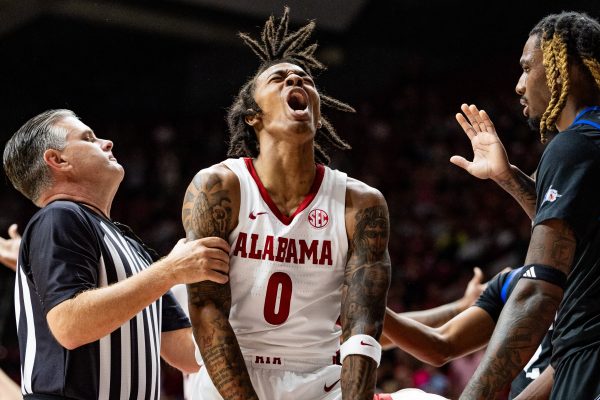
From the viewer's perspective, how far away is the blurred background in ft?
37.8

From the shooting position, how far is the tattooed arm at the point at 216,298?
306 cm

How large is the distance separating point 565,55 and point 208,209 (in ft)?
4.89

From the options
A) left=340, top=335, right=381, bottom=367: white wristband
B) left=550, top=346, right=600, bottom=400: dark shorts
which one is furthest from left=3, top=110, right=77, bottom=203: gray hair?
left=550, top=346, right=600, bottom=400: dark shorts

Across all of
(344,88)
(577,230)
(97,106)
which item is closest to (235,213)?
(577,230)

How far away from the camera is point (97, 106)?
16141 millimetres

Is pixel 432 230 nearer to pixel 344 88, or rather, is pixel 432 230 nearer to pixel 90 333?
pixel 344 88

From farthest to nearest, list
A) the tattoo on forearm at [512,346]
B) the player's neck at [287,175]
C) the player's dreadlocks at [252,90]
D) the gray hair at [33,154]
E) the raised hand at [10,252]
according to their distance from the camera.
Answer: the raised hand at [10,252], the gray hair at [33,154], the player's dreadlocks at [252,90], the player's neck at [287,175], the tattoo on forearm at [512,346]

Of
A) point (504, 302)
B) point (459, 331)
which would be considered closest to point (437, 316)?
point (459, 331)

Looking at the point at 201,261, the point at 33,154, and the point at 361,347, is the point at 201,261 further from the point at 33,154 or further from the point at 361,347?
the point at 33,154

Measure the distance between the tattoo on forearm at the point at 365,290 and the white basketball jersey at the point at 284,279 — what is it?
2.8 inches

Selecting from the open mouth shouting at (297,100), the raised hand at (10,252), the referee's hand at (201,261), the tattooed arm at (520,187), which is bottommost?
the raised hand at (10,252)

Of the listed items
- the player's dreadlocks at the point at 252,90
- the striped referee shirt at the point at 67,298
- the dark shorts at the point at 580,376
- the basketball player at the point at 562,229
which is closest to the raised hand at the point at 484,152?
the basketball player at the point at 562,229

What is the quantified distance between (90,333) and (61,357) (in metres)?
0.23

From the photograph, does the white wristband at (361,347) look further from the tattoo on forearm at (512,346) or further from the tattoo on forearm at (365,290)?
the tattoo on forearm at (512,346)
